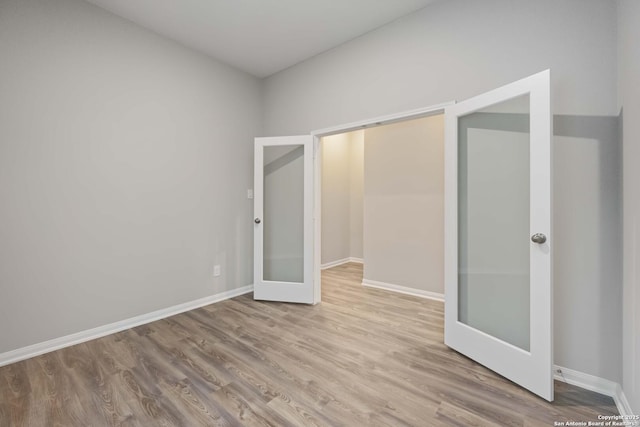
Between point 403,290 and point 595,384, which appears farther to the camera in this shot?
point 403,290

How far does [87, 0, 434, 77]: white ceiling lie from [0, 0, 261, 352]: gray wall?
23cm

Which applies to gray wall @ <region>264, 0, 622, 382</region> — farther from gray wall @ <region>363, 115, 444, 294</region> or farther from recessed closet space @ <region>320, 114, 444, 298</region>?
gray wall @ <region>363, 115, 444, 294</region>

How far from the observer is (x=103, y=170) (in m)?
2.52

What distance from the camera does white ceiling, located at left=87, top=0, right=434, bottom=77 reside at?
8.06 feet

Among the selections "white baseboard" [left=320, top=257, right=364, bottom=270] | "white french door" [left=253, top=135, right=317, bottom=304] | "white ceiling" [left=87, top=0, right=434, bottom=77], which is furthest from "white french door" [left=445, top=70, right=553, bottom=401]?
"white baseboard" [left=320, top=257, right=364, bottom=270]

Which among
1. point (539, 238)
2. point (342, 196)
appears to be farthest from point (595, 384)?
point (342, 196)

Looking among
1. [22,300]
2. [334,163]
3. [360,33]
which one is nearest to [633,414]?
[360,33]

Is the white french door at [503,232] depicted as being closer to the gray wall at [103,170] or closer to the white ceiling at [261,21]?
the white ceiling at [261,21]

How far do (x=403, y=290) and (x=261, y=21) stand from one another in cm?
358

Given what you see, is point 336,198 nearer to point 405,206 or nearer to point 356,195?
point 356,195

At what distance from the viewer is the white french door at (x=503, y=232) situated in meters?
1.68

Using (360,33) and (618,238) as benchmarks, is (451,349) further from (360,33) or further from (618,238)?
(360,33)

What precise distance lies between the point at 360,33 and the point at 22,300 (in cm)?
380

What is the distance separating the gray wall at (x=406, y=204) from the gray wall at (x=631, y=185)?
76.3 inches
